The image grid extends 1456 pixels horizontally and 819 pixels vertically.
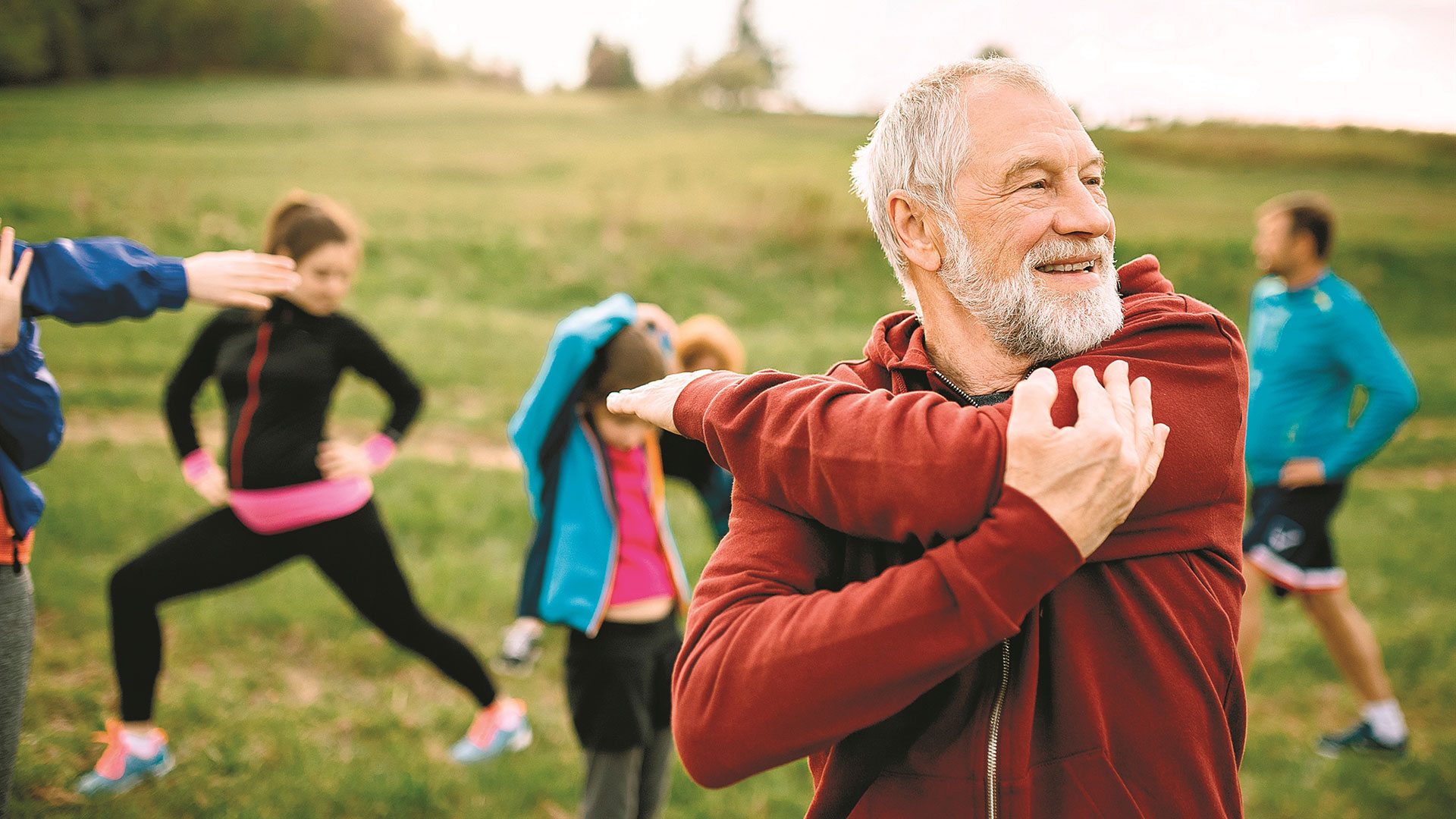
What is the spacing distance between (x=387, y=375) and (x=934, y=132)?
3.22 metres

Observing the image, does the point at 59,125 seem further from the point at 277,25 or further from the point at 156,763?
the point at 156,763

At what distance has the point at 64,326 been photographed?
9.89 m

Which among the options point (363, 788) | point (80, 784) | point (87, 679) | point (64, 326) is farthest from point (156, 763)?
point (64, 326)

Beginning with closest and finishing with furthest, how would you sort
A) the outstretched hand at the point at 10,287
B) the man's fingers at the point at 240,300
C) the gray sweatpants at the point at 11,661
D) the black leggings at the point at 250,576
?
the outstretched hand at the point at 10,287 < the gray sweatpants at the point at 11,661 < the man's fingers at the point at 240,300 < the black leggings at the point at 250,576

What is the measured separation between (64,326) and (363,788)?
9168 millimetres

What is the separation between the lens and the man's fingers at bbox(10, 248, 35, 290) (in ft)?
6.91

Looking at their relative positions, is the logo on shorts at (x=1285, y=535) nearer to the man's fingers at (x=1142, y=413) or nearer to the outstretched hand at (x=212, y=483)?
the man's fingers at (x=1142, y=413)

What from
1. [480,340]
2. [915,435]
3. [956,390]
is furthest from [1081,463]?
[480,340]

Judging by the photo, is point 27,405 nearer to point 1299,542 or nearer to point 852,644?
point 852,644

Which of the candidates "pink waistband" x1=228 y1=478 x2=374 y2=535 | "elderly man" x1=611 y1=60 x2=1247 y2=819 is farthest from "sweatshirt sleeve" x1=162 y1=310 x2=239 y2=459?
"elderly man" x1=611 y1=60 x2=1247 y2=819

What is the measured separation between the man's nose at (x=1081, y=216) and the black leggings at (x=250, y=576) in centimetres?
321

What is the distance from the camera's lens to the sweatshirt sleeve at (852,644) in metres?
1.12

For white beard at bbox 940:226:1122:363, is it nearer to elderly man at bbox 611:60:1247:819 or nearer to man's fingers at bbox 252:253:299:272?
elderly man at bbox 611:60:1247:819

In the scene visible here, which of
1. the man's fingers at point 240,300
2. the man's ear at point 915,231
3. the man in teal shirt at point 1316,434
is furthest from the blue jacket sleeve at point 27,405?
the man in teal shirt at point 1316,434
